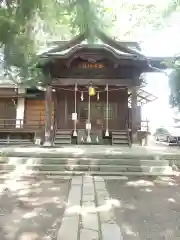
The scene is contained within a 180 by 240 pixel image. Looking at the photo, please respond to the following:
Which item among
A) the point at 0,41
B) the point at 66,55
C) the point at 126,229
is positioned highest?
the point at 66,55

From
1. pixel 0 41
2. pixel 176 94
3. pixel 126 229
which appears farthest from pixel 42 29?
pixel 126 229

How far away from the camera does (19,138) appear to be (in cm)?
1443

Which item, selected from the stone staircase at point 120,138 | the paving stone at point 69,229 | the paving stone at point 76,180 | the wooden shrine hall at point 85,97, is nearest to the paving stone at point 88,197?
the paving stone at point 69,229

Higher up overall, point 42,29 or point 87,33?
point 42,29

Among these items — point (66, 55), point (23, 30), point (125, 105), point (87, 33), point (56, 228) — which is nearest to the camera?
point (87, 33)

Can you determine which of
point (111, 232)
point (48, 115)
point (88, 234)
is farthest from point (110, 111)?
point (88, 234)

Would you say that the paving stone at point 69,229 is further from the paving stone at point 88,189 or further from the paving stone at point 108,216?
the paving stone at point 88,189

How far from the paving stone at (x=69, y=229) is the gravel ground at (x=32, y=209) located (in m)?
0.10

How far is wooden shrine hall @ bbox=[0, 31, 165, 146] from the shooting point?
12.0 metres

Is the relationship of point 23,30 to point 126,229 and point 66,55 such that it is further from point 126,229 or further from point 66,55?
point 66,55

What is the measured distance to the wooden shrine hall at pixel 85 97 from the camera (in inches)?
471

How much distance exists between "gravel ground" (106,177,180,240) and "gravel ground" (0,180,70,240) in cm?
101

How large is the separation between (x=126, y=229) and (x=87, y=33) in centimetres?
264

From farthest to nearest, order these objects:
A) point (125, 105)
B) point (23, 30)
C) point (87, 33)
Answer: point (125, 105) → point (23, 30) → point (87, 33)
